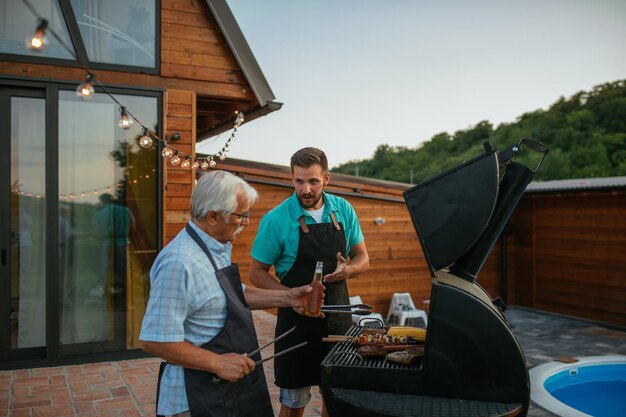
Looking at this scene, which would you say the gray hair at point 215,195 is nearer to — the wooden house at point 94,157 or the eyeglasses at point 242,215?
the eyeglasses at point 242,215

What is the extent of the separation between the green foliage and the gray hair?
77.7ft

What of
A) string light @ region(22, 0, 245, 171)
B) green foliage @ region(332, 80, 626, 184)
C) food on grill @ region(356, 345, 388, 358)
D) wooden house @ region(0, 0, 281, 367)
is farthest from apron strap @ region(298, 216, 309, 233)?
green foliage @ region(332, 80, 626, 184)

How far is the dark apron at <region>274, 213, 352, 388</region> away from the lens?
2.58m

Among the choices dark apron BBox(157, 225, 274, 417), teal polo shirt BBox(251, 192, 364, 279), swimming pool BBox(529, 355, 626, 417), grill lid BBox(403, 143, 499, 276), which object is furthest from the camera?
swimming pool BBox(529, 355, 626, 417)

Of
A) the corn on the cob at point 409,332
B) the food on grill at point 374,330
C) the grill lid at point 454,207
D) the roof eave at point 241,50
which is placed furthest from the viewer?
the roof eave at point 241,50

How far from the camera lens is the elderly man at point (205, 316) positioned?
1664 mm

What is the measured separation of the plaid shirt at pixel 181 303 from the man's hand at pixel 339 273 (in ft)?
2.57

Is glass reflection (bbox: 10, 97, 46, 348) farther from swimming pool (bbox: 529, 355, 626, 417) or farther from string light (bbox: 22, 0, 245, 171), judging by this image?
swimming pool (bbox: 529, 355, 626, 417)

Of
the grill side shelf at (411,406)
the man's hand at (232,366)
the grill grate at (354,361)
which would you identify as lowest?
the grill side shelf at (411,406)

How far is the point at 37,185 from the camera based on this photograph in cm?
495

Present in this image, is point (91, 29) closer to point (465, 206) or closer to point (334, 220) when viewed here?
point (334, 220)

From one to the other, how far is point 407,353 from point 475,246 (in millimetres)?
499

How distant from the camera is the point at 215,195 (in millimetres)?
1783

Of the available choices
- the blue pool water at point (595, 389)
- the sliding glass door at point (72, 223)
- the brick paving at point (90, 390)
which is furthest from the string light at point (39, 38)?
the blue pool water at point (595, 389)
